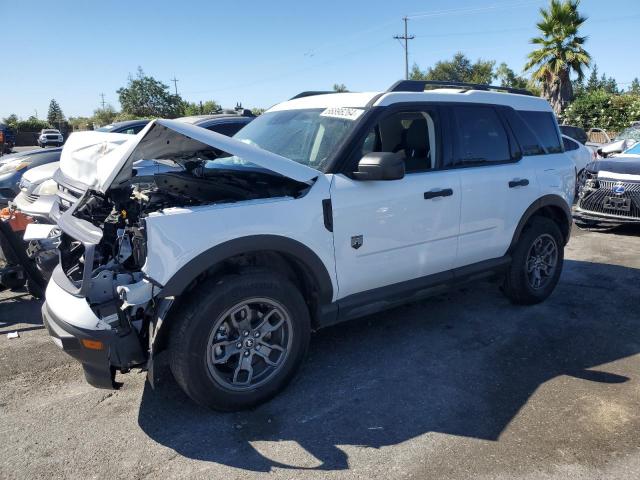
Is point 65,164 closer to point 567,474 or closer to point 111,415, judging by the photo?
point 111,415

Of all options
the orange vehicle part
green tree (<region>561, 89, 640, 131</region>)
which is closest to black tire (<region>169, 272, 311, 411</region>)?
the orange vehicle part

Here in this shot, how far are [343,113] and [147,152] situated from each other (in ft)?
4.73

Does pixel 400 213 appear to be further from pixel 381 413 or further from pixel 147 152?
pixel 147 152

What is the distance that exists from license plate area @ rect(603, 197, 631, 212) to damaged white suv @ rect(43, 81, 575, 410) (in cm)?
392

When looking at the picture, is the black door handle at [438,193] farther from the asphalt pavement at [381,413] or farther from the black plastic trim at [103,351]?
the black plastic trim at [103,351]

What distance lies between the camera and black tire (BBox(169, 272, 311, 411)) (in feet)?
9.21

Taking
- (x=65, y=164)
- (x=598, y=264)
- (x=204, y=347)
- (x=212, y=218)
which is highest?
(x=65, y=164)

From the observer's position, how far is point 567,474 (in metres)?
2.56

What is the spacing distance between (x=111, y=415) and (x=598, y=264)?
6016 mm

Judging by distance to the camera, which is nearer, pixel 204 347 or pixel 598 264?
pixel 204 347

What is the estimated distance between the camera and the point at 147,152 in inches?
132

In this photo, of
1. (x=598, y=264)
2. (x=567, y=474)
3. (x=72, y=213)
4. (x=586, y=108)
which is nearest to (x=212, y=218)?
(x=72, y=213)

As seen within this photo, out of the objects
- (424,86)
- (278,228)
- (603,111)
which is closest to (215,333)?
(278,228)

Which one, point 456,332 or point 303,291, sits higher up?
point 303,291
